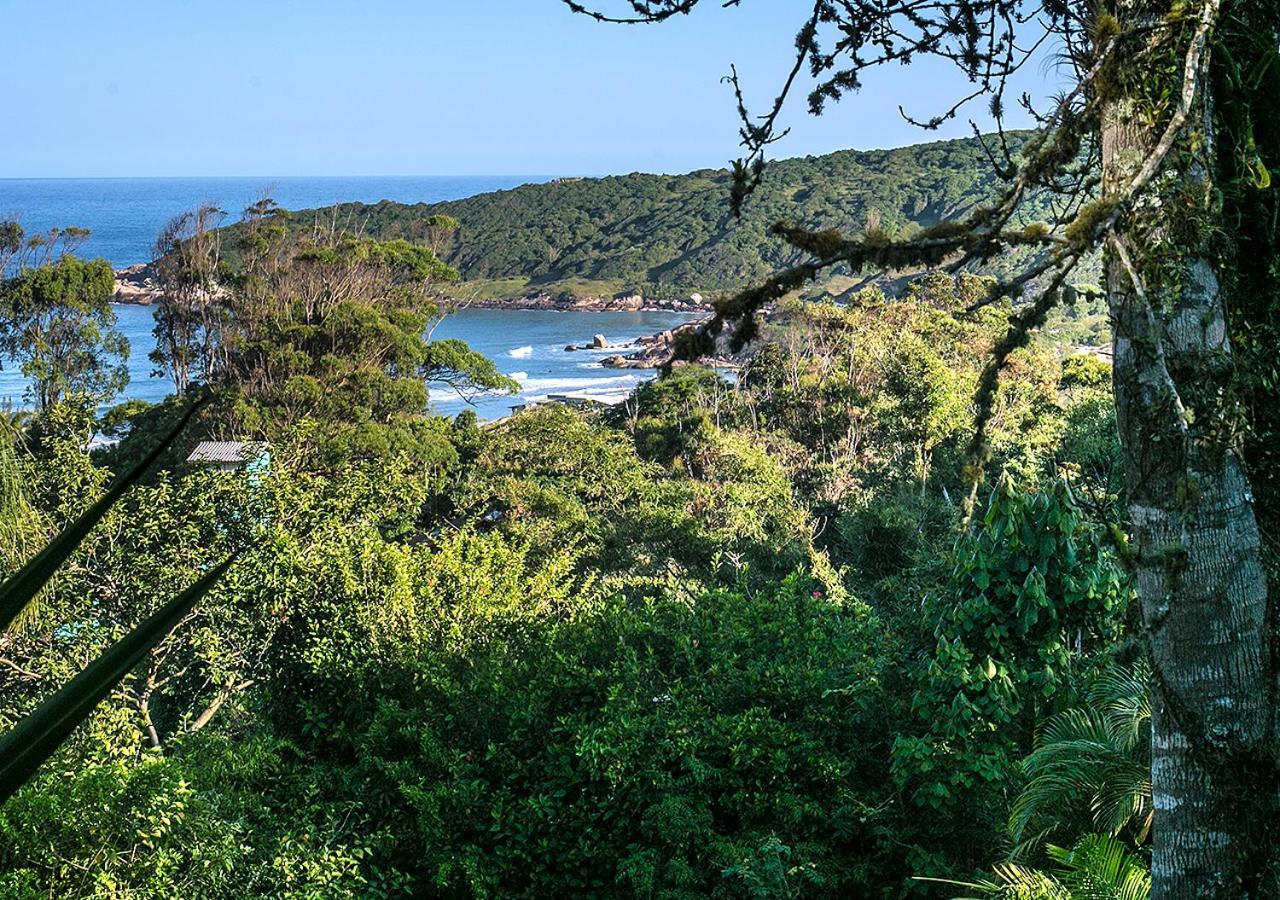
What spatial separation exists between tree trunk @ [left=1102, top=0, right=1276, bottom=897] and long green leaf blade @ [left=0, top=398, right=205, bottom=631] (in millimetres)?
1620

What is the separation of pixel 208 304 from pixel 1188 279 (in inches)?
1002

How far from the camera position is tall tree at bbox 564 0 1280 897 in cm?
186

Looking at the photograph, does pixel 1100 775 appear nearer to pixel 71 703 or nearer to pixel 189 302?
pixel 71 703

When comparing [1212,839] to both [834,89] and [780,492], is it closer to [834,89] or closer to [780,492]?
[834,89]

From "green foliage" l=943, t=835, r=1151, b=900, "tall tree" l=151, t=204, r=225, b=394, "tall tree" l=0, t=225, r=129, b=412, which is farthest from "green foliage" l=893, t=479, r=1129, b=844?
"tall tree" l=151, t=204, r=225, b=394

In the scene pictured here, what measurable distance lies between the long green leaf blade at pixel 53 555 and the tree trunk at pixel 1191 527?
162 centimetres

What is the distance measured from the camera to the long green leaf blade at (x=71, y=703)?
798 mm

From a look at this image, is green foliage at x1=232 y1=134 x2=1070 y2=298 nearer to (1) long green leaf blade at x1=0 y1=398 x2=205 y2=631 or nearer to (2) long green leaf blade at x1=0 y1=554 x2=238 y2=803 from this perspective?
(1) long green leaf blade at x1=0 y1=398 x2=205 y2=631

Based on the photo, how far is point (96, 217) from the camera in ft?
386

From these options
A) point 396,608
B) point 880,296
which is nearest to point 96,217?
point 880,296

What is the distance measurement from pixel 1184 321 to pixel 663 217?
79.9 metres

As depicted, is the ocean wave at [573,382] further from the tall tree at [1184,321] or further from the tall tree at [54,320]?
the tall tree at [1184,321]

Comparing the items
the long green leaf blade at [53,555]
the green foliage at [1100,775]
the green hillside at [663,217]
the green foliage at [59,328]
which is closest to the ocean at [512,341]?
the green hillside at [663,217]

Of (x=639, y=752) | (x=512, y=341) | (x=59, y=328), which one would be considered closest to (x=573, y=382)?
(x=512, y=341)
